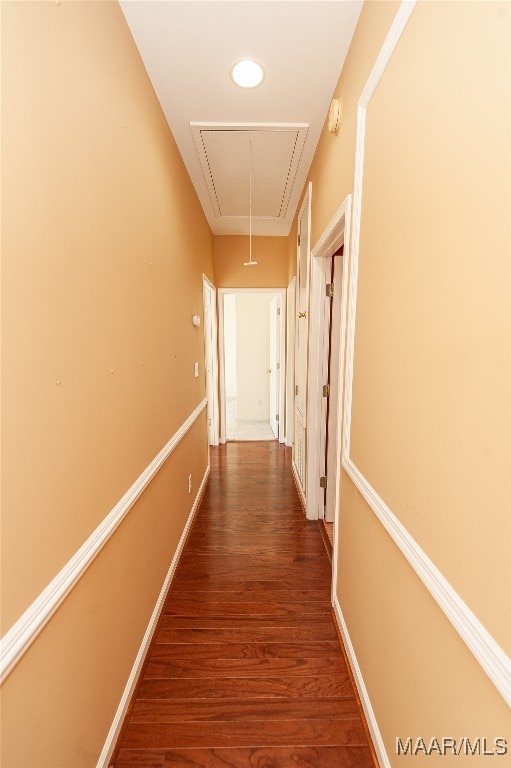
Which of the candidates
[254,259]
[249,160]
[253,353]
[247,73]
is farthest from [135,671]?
[253,353]

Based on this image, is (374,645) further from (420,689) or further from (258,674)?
(258,674)

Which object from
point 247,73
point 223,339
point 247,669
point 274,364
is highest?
point 247,73

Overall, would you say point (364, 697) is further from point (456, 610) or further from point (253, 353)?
point (253, 353)

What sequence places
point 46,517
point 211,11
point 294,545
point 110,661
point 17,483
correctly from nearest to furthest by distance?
1. point 17,483
2. point 46,517
3. point 110,661
4. point 211,11
5. point 294,545

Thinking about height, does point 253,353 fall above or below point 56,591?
above

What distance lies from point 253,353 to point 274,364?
0.79 meters

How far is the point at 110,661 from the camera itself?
3.95 ft

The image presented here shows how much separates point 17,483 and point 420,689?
1.20 meters

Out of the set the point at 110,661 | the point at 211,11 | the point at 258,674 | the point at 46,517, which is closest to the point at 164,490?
the point at 110,661

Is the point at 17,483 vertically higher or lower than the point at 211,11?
lower

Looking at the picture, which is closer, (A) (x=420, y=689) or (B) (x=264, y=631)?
(A) (x=420, y=689)

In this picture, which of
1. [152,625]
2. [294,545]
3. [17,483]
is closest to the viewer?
[17,483]

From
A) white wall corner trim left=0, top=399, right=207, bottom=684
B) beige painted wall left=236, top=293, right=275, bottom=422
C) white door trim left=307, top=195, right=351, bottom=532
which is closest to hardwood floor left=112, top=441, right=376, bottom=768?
white door trim left=307, top=195, right=351, bottom=532

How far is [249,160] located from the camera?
242cm
